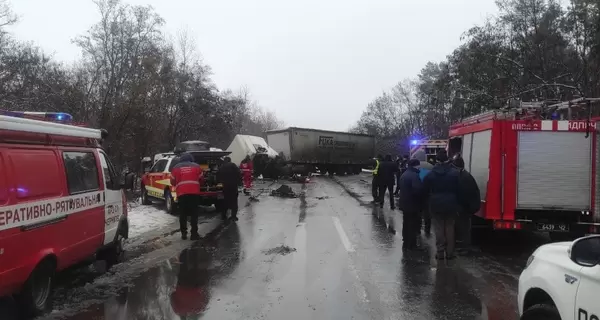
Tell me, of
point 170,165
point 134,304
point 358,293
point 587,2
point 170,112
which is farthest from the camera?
point 170,112

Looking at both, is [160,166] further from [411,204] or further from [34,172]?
[34,172]

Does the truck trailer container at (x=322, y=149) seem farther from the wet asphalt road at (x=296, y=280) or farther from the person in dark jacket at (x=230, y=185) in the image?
the wet asphalt road at (x=296, y=280)

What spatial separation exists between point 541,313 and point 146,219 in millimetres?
12059

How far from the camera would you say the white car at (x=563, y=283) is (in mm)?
3211

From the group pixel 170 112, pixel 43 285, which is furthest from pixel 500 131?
pixel 170 112

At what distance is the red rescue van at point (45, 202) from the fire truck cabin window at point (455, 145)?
26.1 feet

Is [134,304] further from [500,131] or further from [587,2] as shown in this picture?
[587,2]

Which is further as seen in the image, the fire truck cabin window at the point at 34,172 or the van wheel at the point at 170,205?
the van wheel at the point at 170,205

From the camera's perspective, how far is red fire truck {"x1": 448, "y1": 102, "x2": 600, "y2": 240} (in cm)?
901

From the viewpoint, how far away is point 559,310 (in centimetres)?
Answer: 352

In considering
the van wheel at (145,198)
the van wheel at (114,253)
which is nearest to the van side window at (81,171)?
the van wheel at (114,253)

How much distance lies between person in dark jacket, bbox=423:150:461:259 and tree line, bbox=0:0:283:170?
17.8 metres

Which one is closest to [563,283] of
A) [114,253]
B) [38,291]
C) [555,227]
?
[38,291]

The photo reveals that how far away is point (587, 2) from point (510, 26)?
241 inches
